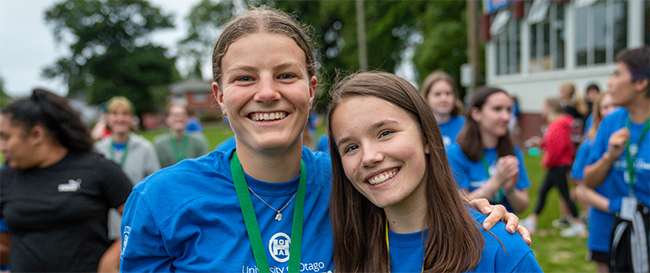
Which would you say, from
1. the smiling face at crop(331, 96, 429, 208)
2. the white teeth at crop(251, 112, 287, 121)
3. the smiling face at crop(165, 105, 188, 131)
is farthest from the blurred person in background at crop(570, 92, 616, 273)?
the smiling face at crop(165, 105, 188, 131)

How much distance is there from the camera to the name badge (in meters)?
3.11

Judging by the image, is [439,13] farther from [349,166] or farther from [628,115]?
[349,166]

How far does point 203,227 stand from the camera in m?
1.71

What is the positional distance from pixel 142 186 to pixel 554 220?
6.82 meters

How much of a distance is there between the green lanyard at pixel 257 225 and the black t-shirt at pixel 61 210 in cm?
163

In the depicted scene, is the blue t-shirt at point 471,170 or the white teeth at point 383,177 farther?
the blue t-shirt at point 471,170

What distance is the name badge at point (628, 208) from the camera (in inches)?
122

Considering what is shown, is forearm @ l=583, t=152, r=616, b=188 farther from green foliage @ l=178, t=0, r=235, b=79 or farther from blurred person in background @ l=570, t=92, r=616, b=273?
green foliage @ l=178, t=0, r=235, b=79

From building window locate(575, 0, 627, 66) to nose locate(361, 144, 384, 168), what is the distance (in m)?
12.9

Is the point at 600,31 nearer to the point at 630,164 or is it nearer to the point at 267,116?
the point at 630,164

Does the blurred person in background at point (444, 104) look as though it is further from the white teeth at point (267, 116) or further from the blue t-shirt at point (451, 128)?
the white teeth at point (267, 116)

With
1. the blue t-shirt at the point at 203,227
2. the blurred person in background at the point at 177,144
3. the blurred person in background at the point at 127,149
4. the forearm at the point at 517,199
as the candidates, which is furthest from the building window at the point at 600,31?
the blue t-shirt at the point at 203,227

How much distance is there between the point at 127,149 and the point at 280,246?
4.26 meters

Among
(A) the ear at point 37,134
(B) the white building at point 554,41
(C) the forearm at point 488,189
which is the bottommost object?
(C) the forearm at point 488,189
